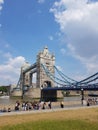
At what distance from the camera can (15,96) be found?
146 metres

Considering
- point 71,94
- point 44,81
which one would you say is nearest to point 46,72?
point 44,81

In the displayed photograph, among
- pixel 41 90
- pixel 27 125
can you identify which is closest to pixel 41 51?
pixel 41 90

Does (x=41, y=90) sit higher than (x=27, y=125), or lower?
higher

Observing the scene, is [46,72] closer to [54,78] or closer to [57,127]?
[54,78]

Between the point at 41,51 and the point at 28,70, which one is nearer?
the point at 41,51

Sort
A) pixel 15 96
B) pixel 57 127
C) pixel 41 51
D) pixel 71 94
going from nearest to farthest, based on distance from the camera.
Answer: pixel 57 127, pixel 15 96, pixel 41 51, pixel 71 94

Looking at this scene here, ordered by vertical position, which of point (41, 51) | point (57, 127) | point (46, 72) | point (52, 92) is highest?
point (41, 51)

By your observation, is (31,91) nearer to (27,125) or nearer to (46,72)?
(46,72)

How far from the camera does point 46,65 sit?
156 meters

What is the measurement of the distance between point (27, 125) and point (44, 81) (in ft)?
414

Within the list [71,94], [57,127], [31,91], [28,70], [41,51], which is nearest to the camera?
[57,127]

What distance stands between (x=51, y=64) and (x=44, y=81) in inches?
571

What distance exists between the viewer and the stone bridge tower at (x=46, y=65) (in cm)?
14775

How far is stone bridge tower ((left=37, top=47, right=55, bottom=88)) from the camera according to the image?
147750mm
